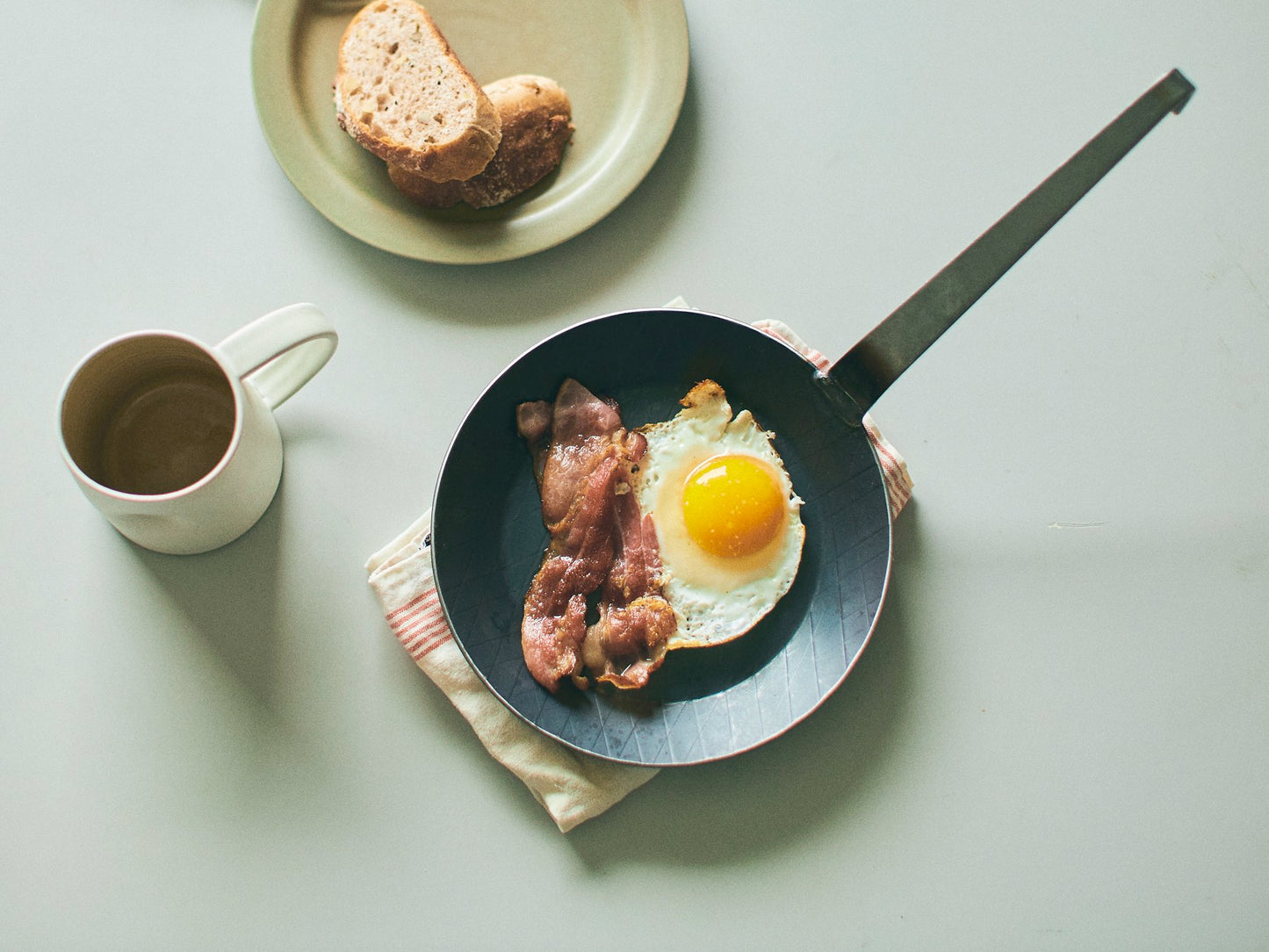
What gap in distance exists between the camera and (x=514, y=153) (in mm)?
1244

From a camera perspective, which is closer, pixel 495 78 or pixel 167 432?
pixel 167 432


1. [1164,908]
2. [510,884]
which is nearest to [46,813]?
[510,884]

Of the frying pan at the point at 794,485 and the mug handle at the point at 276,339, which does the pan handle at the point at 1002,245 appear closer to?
the frying pan at the point at 794,485

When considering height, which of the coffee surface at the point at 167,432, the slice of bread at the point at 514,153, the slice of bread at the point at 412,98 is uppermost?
the slice of bread at the point at 412,98

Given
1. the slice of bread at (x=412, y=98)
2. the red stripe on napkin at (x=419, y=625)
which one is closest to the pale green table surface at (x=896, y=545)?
the red stripe on napkin at (x=419, y=625)

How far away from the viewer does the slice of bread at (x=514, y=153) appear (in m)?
1.24

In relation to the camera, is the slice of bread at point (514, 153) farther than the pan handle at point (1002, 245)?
Yes

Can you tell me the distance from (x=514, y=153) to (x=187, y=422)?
1.90ft

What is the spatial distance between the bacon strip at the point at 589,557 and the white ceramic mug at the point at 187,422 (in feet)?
1.08

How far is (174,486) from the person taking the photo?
1134mm

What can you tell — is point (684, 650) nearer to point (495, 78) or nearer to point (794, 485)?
point (794, 485)

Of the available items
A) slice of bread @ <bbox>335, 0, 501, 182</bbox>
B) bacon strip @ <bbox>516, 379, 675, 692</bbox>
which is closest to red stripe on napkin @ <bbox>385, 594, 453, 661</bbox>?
bacon strip @ <bbox>516, 379, 675, 692</bbox>

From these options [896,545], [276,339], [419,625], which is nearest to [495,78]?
[276,339]

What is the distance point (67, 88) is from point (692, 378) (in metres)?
1.04
